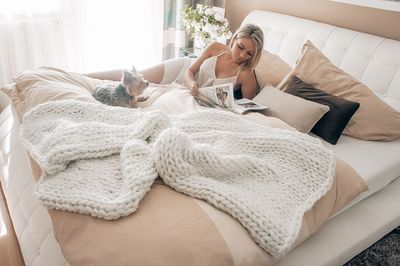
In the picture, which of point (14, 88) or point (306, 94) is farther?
point (306, 94)

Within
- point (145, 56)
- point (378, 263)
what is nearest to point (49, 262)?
point (378, 263)

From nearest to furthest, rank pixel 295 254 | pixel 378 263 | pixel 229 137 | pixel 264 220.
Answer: pixel 264 220
pixel 295 254
pixel 229 137
pixel 378 263

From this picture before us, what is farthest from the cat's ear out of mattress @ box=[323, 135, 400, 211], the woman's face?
mattress @ box=[323, 135, 400, 211]

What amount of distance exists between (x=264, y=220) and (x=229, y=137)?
1.23ft

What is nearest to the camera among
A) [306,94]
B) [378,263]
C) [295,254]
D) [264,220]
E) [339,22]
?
[264,220]

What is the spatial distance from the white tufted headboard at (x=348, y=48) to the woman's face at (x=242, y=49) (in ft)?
1.37

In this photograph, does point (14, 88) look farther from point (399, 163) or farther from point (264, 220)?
point (399, 163)

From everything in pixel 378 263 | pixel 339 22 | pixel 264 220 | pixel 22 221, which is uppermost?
pixel 339 22

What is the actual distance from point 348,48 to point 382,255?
3.98 feet

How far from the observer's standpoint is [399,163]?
5.00 ft

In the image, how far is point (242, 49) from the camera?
1933 millimetres

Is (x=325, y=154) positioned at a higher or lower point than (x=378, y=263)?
higher

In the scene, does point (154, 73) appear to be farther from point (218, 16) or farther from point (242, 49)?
point (218, 16)

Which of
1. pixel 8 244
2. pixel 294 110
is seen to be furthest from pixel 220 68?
pixel 8 244
